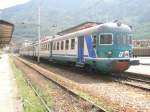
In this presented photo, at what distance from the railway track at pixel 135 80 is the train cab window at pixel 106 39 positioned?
187 centimetres

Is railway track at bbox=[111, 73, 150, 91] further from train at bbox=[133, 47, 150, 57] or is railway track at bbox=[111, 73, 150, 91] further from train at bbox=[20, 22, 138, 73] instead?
train at bbox=[133, 47, 150, 57]

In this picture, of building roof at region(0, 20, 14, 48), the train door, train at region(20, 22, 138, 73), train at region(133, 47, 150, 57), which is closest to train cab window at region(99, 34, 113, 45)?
train at region(20, 22, 138, 73)

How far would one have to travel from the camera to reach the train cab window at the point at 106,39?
1954cm

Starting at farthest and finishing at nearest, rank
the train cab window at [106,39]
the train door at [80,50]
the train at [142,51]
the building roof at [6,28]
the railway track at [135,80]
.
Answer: the train at [142,51] < the building roof at [6,28] < the train door at [80,50] < the train cab window at [106,39] < the railway track at [135,80]

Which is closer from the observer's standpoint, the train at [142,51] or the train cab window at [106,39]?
the train cab window at [106,39]

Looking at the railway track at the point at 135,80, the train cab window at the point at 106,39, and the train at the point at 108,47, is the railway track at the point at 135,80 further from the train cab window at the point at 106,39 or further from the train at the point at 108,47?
the train cab window at the point at 106,39

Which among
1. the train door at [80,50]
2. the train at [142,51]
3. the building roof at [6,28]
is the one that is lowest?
the train at [142,51]

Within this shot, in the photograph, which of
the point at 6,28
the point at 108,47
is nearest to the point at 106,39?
the point at 108,47

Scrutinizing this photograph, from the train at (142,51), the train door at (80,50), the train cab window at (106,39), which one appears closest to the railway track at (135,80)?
the train cab window at (106,39)

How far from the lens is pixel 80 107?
11219mm

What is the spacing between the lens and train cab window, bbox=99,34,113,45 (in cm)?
1954

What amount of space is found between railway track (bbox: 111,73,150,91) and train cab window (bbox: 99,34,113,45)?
187 cm

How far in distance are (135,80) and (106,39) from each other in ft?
8.43

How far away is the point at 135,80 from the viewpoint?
1869 centimetres
